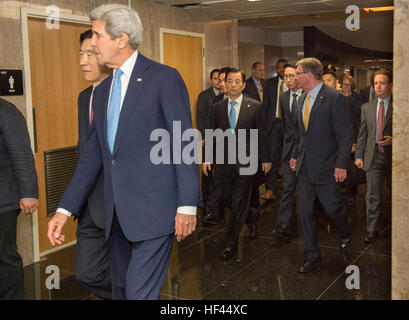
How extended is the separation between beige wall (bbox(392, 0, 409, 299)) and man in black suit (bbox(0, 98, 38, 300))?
2159 millimetres

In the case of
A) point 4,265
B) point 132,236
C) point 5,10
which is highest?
point 5,10

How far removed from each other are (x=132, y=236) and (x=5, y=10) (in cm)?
290

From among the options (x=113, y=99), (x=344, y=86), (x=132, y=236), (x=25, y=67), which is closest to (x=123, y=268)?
(x=132, y=236)

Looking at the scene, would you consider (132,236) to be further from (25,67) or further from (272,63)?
(272,63)

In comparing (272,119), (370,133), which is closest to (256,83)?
(272,119)

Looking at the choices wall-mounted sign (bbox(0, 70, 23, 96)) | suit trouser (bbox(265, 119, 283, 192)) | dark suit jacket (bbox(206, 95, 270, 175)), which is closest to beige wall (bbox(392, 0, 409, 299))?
dark suit jacket (bbox(206, 95, 270, 175))

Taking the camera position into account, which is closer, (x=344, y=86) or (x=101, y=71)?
(x=101, y=71)

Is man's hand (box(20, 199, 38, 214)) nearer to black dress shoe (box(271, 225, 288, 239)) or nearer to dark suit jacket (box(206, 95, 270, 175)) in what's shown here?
dark suit jacket (box(206, 95, 270, 175))

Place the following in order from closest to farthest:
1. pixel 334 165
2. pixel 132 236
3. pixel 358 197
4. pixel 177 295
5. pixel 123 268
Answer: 1. pixel 132 236
2. pixel 123 268
3. pixel 177 295
4. pixel 334 165
5. pixel 358 197

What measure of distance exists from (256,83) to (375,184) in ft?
13.0

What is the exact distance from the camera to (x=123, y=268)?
99.5 inches

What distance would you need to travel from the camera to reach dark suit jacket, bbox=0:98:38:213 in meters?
3.10

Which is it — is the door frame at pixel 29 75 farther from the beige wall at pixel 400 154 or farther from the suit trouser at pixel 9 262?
the beige wall at pixel 400 154

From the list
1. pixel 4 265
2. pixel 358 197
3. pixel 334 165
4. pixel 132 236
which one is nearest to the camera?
pixel 132 236
